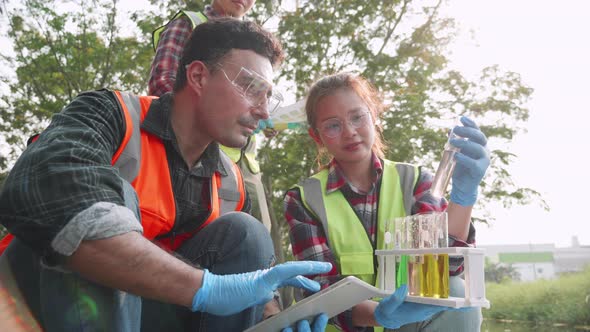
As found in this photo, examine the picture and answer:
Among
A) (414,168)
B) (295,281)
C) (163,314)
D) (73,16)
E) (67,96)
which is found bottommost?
(163,314)

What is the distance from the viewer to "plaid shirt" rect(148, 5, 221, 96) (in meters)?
2.77

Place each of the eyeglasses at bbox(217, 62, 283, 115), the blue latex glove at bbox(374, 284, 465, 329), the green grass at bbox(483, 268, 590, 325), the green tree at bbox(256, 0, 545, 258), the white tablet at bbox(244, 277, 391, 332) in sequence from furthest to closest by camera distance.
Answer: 1. the green grass at bbox(483, 268, 590, 325)
2. the green tree at bbox(256, 0, 545, 258)
3. the eyeglasses at bbox(217, 62, 283, 115)
4. the blue latex glove at bbox(374, 284, 465, 329)
5. the white tablet at bbox(244, 277, 391, 332)

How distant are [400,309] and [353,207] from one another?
31.6 inches

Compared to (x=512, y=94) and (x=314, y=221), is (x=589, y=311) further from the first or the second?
(x=314, y=221)

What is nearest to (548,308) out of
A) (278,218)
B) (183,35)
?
(278,218)

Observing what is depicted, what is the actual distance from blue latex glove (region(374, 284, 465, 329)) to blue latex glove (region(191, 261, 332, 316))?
1.38ft

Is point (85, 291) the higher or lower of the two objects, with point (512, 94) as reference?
lower

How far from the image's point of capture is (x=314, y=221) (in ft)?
7.93

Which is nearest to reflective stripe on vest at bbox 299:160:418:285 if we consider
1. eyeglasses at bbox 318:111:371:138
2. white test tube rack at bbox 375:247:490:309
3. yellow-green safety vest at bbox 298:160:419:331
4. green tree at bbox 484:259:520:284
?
yellow-green safety vest at bbox 298:160:419:331

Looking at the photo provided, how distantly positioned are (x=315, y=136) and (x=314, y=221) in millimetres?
660

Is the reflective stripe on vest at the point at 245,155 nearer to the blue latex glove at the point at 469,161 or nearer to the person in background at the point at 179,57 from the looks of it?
the person in background at the point at 179,57

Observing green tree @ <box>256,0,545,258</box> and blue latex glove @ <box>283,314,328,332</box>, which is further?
green tree @ <box>256,0,545,258</box>

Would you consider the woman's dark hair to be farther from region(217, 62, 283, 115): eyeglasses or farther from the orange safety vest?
the orange safety vest

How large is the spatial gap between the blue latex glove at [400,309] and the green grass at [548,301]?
54.3ft
